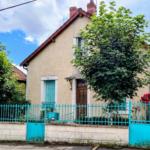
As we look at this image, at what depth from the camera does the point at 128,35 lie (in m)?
7.59

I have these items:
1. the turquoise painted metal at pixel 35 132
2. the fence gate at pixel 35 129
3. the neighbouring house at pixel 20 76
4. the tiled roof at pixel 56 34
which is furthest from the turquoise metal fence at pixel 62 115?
the neighbouring house at pixel 20 76

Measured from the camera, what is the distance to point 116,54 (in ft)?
23.5

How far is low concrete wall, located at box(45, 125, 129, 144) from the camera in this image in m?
6.95

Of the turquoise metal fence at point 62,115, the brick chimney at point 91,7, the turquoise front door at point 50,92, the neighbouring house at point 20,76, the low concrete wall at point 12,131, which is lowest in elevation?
the low concrete wall at point 12,131

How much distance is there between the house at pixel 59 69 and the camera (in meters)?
11.0

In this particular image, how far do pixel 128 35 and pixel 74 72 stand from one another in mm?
4185

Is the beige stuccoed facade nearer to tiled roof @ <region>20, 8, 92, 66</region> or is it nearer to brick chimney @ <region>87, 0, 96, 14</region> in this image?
tiled roof @ <region>20, 8, 92, 66</region>

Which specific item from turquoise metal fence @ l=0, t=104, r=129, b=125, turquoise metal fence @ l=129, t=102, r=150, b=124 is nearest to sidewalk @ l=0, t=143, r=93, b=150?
turquoise metal fence @ l=0, t=104, r=129, b=125

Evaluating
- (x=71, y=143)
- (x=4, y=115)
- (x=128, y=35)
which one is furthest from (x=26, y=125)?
(x=128, y=35)

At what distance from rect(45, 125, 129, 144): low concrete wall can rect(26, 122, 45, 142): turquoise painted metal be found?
0.20 metres

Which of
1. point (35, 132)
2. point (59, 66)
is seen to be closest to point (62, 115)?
point (35, 132)

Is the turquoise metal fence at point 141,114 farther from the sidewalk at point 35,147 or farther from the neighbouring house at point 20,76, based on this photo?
the neighbouring house at point 20,76

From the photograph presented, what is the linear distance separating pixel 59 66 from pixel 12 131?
4.60 m

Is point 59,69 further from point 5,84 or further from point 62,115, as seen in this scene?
point 62,115
